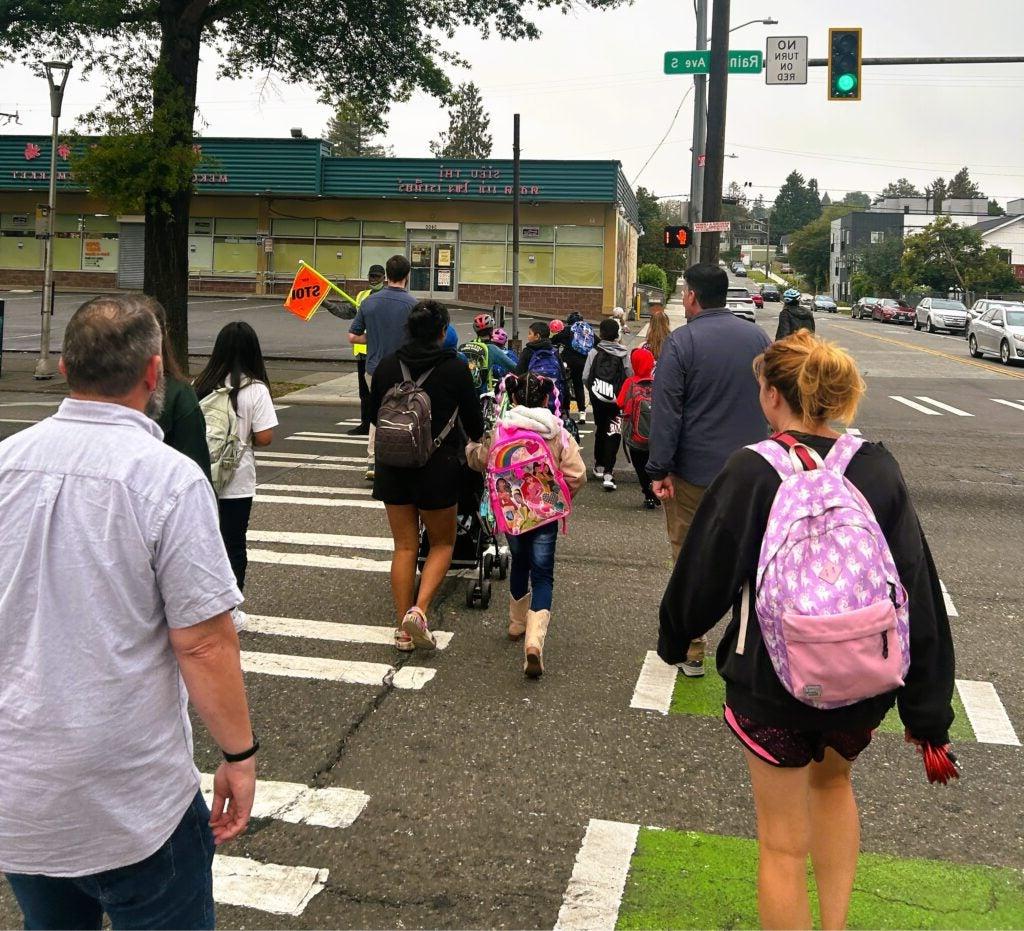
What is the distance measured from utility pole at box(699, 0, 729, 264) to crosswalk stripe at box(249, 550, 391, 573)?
9278mm

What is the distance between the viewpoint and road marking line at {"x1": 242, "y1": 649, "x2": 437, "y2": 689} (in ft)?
17.9

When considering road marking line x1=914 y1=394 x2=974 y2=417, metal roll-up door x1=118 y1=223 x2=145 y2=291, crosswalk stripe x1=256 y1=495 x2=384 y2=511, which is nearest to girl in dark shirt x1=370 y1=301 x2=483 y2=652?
crosswalk stripe x1=256 y1=495 x2=384 y2=511

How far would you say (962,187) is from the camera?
564 ft

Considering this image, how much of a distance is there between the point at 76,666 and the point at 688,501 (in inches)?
149

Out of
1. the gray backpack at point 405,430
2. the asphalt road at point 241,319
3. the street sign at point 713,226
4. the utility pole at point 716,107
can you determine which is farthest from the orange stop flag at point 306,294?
the asphalt road at point 241,319

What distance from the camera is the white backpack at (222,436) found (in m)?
5.46

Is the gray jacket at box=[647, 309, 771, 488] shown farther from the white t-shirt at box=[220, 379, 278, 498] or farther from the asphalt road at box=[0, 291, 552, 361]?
the asphalt road at box=[0, 291, 552, 361]

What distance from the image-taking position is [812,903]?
354cm

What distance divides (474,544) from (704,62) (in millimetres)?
11177

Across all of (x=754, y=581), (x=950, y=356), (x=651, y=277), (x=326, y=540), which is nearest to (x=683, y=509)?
(x=754, y=581)

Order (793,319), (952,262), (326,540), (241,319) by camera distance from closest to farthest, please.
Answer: (326,540) < (793,319) < (241,319) < (952,262)

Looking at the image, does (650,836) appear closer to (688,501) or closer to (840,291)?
(688,501)

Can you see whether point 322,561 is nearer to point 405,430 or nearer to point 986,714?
point 405,430

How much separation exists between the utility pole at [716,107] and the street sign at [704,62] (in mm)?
1176
